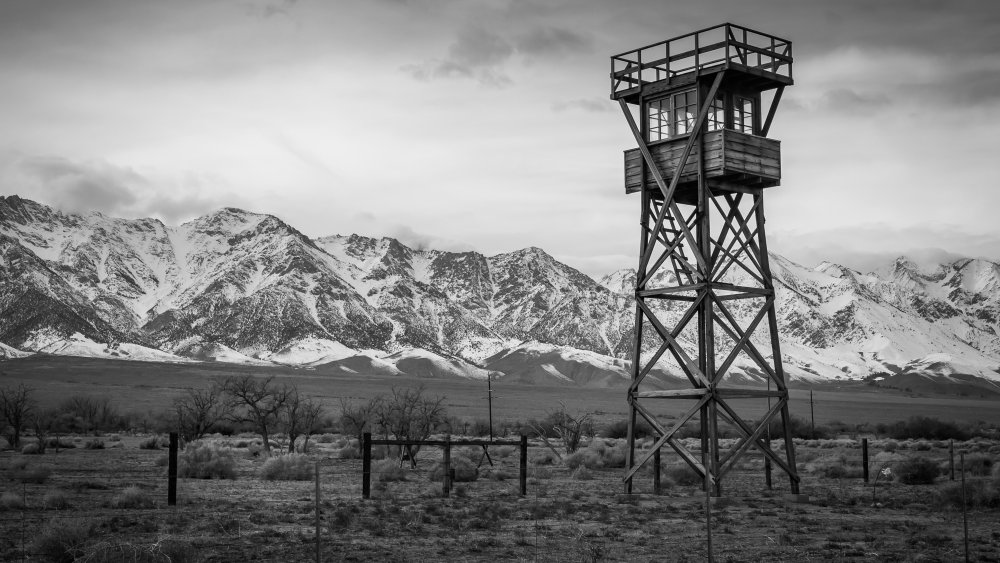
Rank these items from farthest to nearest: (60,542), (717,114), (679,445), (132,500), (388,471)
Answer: (388,471) < (717,114) < (679,445) < (132,500) < (60,542)

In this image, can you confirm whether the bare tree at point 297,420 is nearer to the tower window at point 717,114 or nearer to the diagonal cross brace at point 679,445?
the diagonal cross brace at point 679,445

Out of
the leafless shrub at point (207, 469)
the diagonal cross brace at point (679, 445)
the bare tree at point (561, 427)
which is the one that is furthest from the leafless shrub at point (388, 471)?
the bare tree at point (561, 427)

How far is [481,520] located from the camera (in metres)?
23.3

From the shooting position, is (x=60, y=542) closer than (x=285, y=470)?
Yes

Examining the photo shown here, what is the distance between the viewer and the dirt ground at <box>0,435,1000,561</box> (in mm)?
18828

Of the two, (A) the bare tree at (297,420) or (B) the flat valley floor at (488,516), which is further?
(A) the bare tree at (297,420)

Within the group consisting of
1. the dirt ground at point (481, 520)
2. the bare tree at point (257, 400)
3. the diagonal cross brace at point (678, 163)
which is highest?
the diagonal cross brace at point (678, 163)

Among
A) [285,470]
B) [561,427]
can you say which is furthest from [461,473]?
[561,427]

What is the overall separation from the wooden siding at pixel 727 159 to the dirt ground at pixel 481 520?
314 inches

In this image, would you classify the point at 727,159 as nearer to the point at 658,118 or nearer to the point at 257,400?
the point at 658,118

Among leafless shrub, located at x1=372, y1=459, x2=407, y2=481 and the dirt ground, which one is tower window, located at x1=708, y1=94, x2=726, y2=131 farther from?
leafless shrub, located at x1=372, y1=459, x2=407, y2=481

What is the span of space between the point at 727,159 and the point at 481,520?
10.8 meters

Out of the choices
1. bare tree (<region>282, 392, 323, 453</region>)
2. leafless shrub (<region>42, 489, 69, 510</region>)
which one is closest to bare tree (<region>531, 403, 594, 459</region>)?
bare tree (<region>282, 392, 323, 453</region>)

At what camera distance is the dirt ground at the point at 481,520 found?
61.8 feet
